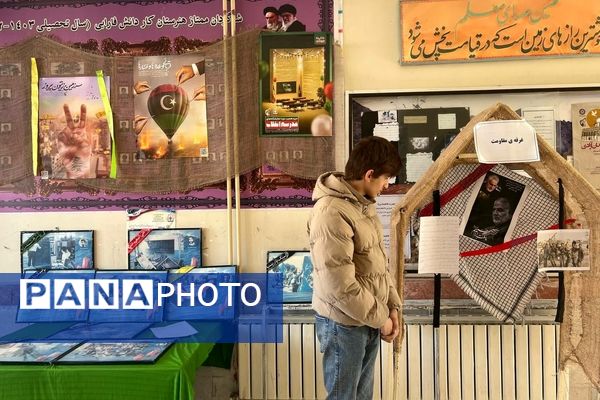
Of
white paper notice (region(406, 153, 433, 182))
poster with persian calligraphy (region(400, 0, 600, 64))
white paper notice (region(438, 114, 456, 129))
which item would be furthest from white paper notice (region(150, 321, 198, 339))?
poster with persian calligraphy (region(400, 0, 600, 64))

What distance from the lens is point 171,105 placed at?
2648 millimetres

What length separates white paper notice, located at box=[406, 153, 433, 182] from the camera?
257cm

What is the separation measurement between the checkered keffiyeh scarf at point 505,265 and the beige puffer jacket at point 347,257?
2.29 feet

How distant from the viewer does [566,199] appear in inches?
82.3

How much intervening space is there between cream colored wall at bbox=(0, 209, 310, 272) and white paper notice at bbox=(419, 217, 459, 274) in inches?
33.2

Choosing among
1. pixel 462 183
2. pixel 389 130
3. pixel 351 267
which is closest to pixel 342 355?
pixel 351 267

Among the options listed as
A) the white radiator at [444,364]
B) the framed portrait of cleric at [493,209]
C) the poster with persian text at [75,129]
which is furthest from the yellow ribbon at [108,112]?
the framed portrait of cleric at [493,209]

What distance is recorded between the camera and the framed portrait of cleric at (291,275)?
2637 mm

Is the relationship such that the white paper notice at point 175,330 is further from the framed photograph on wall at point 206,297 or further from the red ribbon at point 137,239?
the red ribbon at point 137,239

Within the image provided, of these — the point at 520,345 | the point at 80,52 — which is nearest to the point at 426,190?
the point at 520,345

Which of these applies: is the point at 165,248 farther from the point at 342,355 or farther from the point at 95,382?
the point at 342,355

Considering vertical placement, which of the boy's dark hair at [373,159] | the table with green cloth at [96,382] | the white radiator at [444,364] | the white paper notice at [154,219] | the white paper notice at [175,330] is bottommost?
the white radiator at [444,364]

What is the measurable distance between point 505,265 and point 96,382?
1.92 m

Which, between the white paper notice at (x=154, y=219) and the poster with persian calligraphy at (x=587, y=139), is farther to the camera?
the white paper notice at (x=154, y=219)
